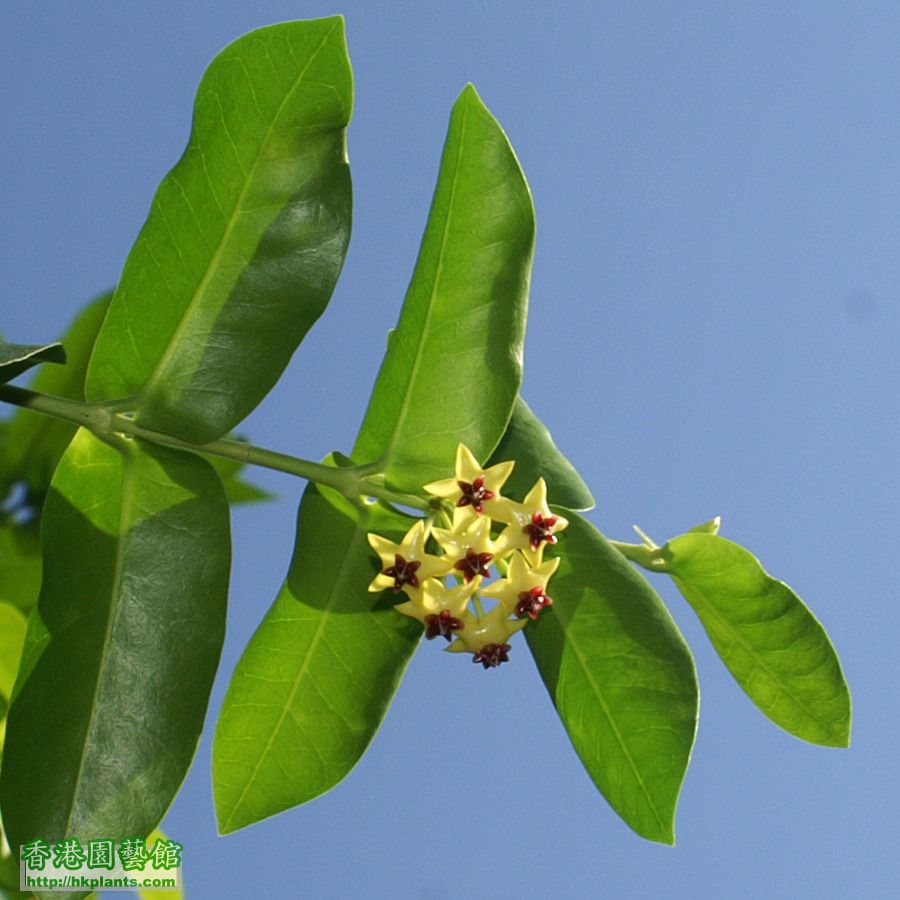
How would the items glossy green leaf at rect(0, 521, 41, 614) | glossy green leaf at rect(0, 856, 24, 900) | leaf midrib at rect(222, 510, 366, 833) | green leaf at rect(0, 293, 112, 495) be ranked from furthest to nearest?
green leaf at rect(0, 293, 112, 495), glossy green leaf at rect(0, 521, 41, 614), glossy green leaf at rect(0, 856, 24, 900), leaf midrib at rect(222, 510, 366, 833)

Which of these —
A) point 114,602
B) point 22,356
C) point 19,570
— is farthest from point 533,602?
point 19,570

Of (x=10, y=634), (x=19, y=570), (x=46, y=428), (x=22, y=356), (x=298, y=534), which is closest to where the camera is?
(x=22, y=356)

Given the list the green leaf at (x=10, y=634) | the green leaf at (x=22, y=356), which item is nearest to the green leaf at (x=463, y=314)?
the green leaf at (x=22, y=356)

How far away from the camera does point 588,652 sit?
159 cm

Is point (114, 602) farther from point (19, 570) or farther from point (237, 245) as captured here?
point (19, 570)

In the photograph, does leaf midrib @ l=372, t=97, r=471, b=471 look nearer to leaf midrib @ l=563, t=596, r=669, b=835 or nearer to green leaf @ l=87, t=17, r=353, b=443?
green leaf @ l=87, t=17, r=353, b=443

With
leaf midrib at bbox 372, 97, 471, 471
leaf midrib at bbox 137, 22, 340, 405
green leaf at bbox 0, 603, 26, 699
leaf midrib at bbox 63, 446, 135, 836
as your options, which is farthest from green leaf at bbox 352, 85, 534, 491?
green leaf at bbox 0, 603, 26, 699

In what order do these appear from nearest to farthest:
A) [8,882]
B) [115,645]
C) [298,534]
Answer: [115,645] < [298,534] < [8,882]

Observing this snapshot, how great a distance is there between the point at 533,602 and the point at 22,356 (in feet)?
2.13

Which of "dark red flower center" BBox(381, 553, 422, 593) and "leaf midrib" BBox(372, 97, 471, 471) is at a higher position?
"leaf midrib" BBox(372, 97, 471, 471)

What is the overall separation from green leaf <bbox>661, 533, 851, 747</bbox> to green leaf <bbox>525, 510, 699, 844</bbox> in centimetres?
14

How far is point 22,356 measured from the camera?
51.4 inches

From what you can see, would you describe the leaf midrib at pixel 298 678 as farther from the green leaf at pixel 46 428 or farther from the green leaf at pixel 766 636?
the green leaf at pixel 46 428

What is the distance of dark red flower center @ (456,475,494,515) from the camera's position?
1532 mm
